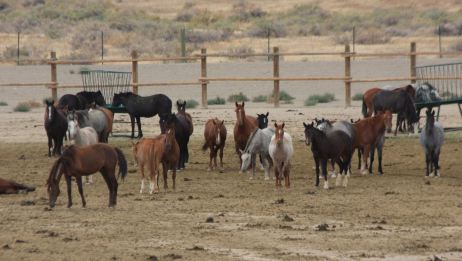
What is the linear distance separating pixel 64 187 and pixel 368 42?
4268 centimetres

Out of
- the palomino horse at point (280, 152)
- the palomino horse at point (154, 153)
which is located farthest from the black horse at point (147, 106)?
the palomino horse at point (154, 153)

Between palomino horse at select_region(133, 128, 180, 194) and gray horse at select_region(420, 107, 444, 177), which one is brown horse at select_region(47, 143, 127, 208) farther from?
gray horse at select_region(420, 107, 444, 177)

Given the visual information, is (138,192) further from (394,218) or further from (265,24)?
(265,24)

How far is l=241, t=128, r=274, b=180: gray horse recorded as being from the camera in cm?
2297

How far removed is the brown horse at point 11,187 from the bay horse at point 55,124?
5296 mm

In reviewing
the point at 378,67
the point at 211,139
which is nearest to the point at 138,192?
the point at 211,139

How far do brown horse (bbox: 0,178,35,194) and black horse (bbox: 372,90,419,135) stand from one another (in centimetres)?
1053

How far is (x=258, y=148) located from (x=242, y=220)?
5.62 metres

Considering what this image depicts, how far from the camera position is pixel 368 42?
63125mm

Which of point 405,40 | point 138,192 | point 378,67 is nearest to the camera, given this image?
point 138,192

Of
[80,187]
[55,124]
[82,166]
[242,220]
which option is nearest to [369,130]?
[55,124]

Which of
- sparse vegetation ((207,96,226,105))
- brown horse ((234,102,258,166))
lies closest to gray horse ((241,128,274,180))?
brown horse ((234,102,258,166))

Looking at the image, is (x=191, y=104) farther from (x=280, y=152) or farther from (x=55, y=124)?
(x=280, y=152)

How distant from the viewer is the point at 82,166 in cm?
1825
